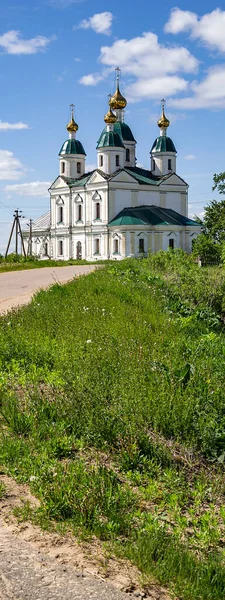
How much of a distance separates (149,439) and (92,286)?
856 cm

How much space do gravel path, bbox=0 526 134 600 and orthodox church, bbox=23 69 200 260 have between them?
48243mm

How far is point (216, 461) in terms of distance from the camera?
4.58 meters

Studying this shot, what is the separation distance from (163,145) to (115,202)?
9765 millimetres

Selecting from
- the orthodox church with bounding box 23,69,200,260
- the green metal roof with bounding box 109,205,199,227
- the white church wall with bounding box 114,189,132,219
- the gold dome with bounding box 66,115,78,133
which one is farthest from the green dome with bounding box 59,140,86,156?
the green metal roof with bounding box 109,205,199,227

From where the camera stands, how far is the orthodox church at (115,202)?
53.4 m

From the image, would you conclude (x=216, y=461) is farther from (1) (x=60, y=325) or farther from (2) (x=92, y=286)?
(2) (x=92, y=286)

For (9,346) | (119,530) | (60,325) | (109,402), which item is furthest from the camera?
(60,325)

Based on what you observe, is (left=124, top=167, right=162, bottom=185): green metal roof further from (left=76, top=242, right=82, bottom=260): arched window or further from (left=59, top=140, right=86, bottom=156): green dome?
(left=76, top=242, right=82, bottom=260): arched window

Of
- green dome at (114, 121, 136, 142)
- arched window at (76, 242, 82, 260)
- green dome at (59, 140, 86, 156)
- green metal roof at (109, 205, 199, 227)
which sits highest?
green dome at (114, 121, 136, 142)

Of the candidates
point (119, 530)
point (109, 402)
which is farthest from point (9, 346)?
point (119, 530)

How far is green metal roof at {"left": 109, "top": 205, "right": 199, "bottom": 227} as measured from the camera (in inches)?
2089

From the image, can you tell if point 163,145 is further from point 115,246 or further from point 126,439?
point 126,439

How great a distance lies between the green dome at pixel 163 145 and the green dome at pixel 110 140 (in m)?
5.58

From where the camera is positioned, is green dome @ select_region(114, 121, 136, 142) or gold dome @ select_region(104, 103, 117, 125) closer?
gold dome @ select_region(104, 103, 117, 125)
